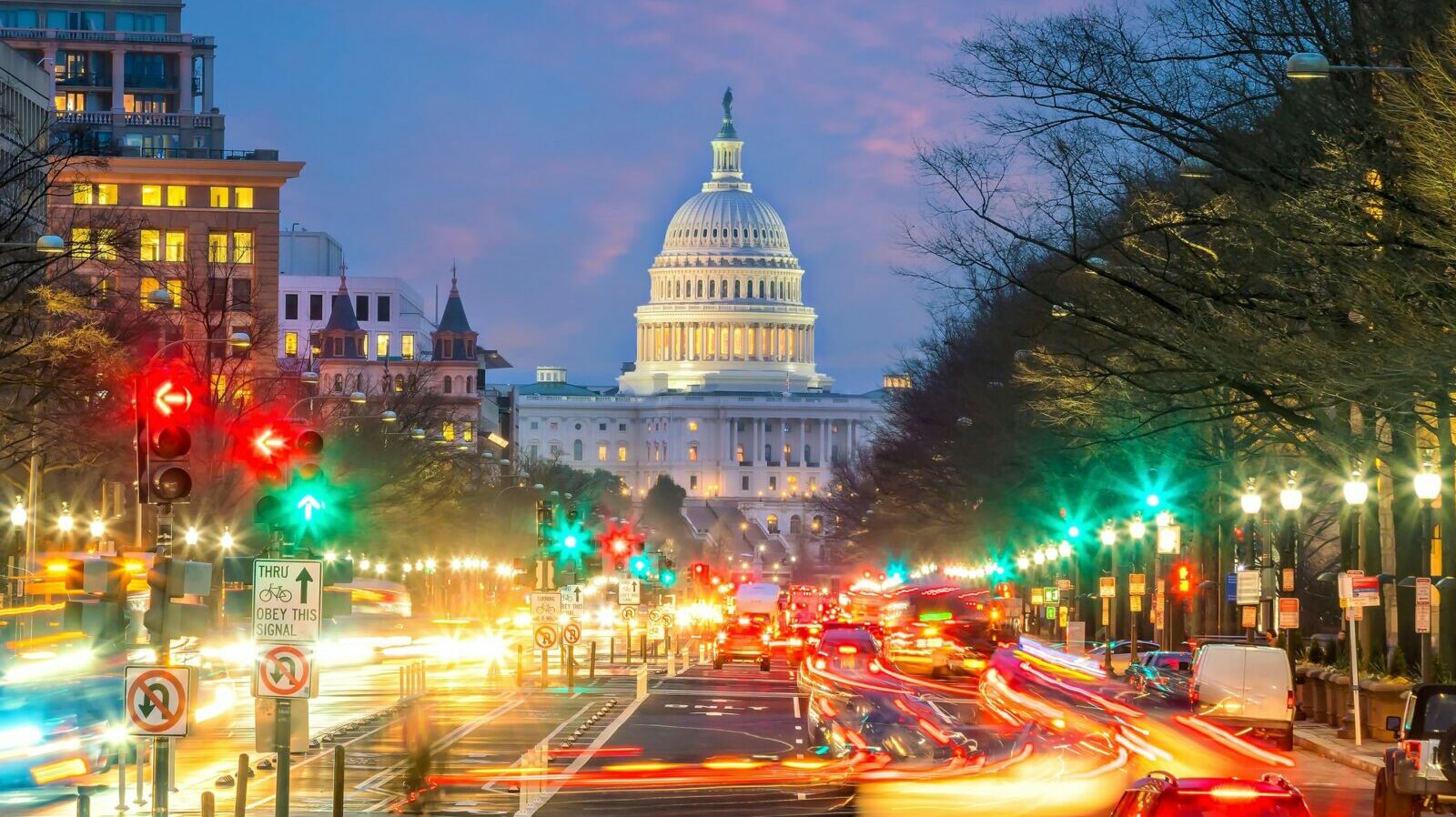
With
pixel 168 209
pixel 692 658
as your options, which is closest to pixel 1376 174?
pixel 692 658

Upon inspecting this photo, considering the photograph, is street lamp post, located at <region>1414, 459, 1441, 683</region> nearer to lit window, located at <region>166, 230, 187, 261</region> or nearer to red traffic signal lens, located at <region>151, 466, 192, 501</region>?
red traffic signal lens, located at <region>151, 466, 192, 501</region>

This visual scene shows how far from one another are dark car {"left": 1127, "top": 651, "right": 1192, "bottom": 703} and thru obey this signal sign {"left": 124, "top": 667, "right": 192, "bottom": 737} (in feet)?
75.1

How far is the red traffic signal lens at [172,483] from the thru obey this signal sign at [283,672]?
159 centimetres

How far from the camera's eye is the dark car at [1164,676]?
42188 mm

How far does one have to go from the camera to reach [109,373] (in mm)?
51219

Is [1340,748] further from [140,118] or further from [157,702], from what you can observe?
[140,118]

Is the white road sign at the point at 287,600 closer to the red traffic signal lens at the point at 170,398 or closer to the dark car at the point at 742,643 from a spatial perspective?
the red traffic signal lens at the point at 170,398

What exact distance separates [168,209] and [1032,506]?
72.2 metres

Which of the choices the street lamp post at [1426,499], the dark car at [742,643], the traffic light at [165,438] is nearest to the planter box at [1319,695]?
the street lamp post at [1426,499]

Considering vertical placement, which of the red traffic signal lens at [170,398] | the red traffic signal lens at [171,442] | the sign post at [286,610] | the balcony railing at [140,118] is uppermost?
the balcony railing at [140,118]

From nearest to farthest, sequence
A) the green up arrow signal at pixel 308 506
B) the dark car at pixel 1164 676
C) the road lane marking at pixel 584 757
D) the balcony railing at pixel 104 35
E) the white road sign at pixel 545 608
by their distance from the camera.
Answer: the road lane marking at pixel 584 757
the green up arrow signal at pixel 308 506
the dark car at pixel 1164 676
the white road sign at pixel 545 608
the balcony railing at pixel 104 35

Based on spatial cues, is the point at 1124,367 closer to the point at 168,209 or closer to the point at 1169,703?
the point at 1169,703

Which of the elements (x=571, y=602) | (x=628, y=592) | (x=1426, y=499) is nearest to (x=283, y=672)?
(x=1426, y=499)

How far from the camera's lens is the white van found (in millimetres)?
37031
